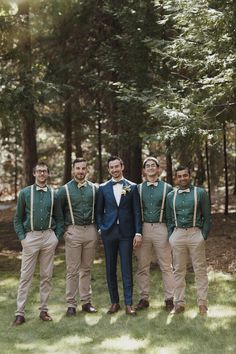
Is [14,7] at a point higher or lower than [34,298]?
higher

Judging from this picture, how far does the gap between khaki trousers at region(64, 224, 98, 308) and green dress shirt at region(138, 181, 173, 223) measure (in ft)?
2.76

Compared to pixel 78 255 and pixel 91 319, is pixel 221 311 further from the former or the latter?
pixel 78 255

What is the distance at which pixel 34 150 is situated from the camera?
15.0 metres

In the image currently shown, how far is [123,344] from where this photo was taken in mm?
5949

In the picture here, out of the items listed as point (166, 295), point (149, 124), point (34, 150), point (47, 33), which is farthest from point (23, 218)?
point (47, 33)

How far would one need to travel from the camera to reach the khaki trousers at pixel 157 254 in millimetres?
7172

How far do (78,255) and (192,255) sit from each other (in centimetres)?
173

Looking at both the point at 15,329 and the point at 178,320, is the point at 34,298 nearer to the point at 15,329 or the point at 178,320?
the point at 15,329

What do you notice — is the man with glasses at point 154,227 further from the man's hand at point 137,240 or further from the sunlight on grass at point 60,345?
the sunlight on grass at point 60,345

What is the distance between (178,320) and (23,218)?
2726 mm

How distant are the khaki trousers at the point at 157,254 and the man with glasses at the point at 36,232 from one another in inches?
53.1

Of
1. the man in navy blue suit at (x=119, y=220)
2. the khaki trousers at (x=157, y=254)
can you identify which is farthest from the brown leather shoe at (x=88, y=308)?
the khaki trousers at (x=157, y=254)

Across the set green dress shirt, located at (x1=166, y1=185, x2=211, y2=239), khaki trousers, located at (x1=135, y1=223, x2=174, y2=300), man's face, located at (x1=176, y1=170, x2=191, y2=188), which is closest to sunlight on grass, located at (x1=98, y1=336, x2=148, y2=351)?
khaki trousers, located at (x1=135, y1=223, x2=174, y2=300)

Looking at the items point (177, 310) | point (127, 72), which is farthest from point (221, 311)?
point (127, 72)
